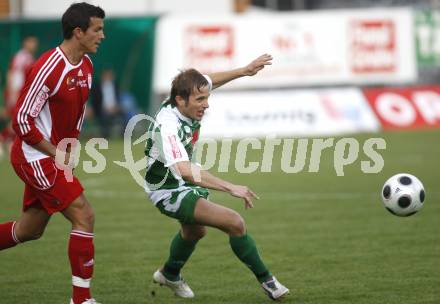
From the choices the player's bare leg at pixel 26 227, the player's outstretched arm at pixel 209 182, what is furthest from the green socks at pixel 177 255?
the player's bare leg at pixel 26 227

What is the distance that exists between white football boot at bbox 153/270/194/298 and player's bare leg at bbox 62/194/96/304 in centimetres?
101

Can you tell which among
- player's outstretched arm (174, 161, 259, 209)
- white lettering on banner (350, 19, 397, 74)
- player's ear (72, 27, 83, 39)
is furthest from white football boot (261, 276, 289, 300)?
white lettering on banner (350, 19, 397, 74)

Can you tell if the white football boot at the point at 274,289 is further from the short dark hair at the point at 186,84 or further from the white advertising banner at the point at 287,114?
the white advertising banner at the point at 287,114

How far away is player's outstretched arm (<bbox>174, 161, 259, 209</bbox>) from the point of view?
656cm

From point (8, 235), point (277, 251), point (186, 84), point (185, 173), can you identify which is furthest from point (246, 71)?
point (277, 251)

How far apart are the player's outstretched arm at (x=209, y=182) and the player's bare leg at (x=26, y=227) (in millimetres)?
1114

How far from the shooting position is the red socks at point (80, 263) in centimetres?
691

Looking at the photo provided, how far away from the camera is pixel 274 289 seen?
730cm

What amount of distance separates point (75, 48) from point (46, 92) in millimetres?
401

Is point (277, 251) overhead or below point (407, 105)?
overhead

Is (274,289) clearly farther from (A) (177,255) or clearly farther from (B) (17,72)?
(B) (17,72)

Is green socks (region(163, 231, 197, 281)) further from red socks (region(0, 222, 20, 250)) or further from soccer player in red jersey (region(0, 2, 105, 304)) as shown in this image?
red socks (region(0, 222, 20, 250))

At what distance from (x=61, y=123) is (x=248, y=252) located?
1.69 metres

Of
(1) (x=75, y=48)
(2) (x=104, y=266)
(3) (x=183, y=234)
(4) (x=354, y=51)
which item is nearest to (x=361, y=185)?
(2) (x=104, y=266)
